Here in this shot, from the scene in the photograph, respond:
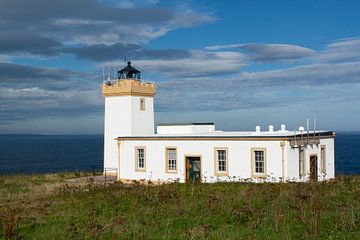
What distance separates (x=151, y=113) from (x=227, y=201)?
18443 mm

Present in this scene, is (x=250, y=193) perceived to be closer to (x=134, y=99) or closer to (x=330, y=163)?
(x=330, y=163)

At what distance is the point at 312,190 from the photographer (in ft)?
49.7

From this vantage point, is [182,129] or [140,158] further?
[182,129]

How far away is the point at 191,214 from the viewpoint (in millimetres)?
12141

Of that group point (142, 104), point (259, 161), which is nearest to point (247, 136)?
point (259, 161)

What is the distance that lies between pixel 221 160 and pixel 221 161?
0.05 metres

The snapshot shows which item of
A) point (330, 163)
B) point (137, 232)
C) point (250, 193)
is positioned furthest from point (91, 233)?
point (330, 163)

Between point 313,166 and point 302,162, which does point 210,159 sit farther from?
point 313,166

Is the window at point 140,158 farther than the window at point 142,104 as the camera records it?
No

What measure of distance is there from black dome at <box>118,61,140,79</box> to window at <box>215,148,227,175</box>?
1003cm

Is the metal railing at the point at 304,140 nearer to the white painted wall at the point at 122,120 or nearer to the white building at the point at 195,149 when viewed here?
the white building at the point at 195,149

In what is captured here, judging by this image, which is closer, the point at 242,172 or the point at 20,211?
the point at 20,211

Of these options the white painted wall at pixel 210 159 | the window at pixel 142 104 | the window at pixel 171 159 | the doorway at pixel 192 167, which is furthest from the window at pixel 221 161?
Result: the window at pixel 142 104

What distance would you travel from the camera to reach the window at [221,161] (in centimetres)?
2377
